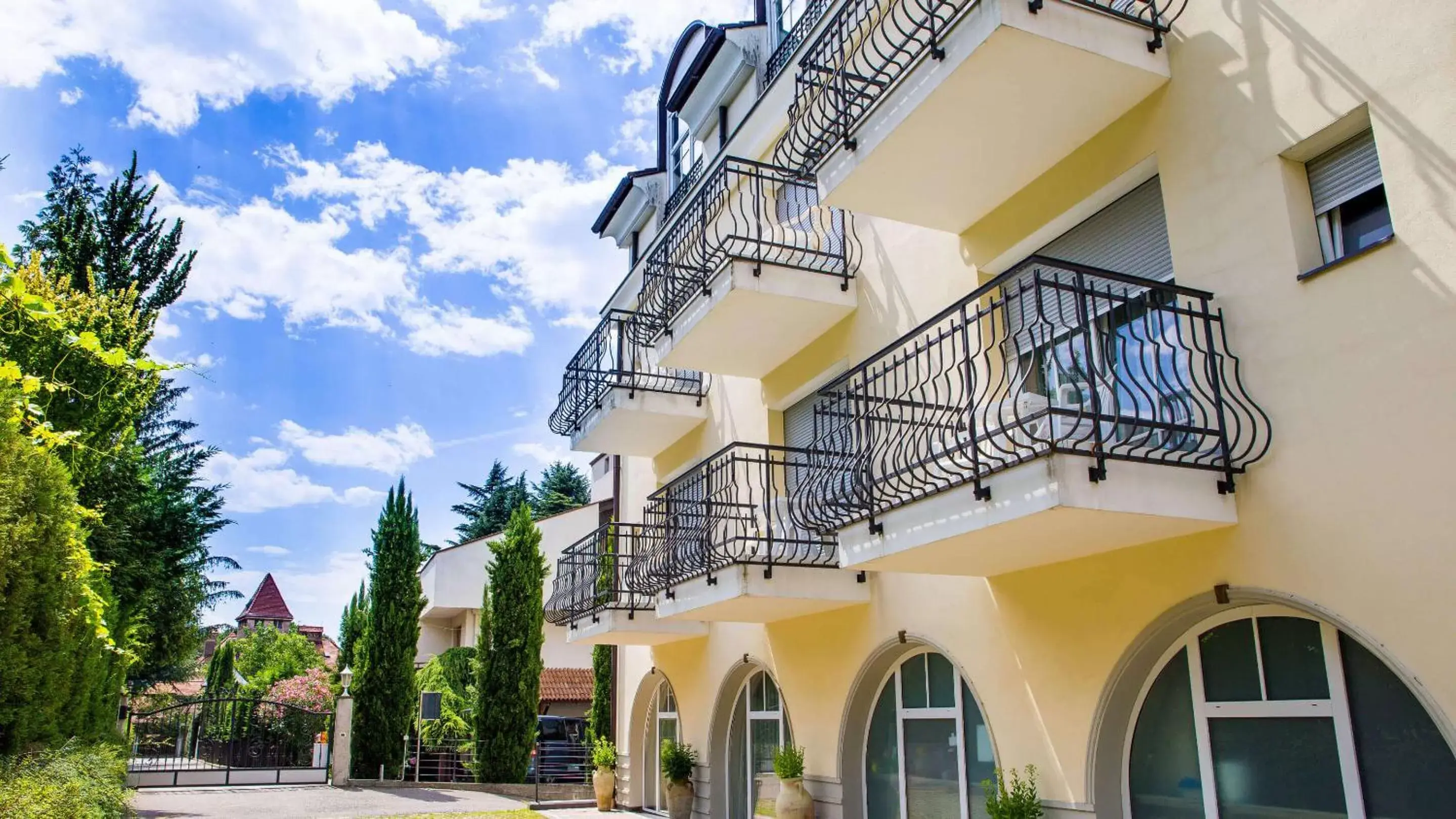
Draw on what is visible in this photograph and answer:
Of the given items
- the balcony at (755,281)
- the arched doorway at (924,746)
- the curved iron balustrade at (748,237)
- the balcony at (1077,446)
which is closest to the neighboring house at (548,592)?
the curved iron balustrade at (748,237)

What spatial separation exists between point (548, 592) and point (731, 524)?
72.0ft

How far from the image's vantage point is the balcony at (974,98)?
20.9ft

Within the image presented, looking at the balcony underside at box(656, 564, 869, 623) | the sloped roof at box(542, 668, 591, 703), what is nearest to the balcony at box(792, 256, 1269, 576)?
the balcony underside at box(656, 564, 869, 623)

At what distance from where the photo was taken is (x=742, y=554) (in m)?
9.66

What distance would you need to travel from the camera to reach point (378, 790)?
20.6 metres

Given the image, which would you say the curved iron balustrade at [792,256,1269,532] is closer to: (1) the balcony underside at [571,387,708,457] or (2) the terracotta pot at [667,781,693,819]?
(1) the balcony underside at [571,387,708,457]

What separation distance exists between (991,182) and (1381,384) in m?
3.44

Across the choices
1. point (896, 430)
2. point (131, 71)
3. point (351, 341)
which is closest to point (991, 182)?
point (896, 430)

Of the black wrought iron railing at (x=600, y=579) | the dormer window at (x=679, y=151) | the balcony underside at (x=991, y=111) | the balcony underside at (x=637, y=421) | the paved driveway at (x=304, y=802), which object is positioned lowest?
the paved driveway at (x=304, y=802)

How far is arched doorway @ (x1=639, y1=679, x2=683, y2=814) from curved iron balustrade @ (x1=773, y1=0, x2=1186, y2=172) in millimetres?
9628

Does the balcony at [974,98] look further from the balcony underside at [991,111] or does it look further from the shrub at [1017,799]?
the shrub at [1017,799]

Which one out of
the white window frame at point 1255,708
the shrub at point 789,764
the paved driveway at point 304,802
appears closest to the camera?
the white window frame at point 1255,708

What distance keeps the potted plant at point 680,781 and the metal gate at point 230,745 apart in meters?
10.8

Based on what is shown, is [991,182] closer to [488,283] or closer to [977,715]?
[977,715]
